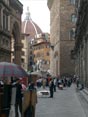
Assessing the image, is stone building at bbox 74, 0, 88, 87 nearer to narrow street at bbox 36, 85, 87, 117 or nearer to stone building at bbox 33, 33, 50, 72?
narrow street at bbox 36, 85, 87, 117

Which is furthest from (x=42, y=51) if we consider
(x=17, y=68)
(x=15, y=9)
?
(x=17, y=68)

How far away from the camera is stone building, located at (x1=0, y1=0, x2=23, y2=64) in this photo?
218 feet

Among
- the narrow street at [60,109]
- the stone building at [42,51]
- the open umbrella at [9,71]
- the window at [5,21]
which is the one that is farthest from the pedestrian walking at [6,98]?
the stone building at [42,51]

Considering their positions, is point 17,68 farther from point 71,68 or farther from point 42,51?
point 42,51

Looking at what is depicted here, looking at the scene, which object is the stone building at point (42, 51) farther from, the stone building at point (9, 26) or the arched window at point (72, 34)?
the stone building at point (9, 26)

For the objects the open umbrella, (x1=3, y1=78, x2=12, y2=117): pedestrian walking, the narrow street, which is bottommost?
the narrow street

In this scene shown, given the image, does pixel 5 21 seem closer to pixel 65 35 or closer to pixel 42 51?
pixel 65 35

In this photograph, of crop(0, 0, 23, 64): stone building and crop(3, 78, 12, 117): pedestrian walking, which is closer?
crop(3, 78, 12, 117): pedestrian walking

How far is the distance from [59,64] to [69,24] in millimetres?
8193

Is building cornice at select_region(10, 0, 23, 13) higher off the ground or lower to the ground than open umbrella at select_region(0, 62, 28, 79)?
higher

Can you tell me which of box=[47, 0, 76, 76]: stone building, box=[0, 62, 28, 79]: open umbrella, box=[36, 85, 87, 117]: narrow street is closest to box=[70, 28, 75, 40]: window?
box=[47, 0, 76, 76]: stone building

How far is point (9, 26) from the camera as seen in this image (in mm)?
73125

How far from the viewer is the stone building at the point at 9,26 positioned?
66537 mm

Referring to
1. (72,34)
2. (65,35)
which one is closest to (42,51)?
(72,34)
